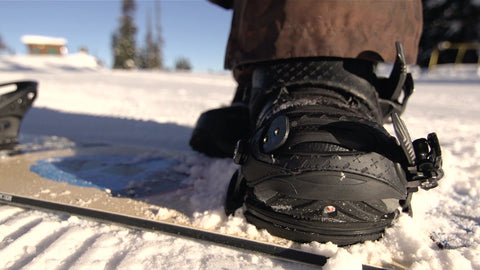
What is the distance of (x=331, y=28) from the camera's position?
823 millimetres

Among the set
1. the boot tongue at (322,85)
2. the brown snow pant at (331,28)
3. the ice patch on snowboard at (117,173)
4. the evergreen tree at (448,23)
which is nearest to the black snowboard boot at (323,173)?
the boot tongue at (322,85)

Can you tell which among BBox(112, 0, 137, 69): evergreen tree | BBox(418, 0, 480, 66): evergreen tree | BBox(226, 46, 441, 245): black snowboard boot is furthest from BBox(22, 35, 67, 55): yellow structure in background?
BBox(226, 46, 441, 245): black snowboard boot

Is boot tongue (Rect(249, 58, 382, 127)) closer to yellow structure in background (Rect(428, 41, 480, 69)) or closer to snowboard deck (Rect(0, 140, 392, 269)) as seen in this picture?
snowboard deck (Rect(0, 140, 392, 269))

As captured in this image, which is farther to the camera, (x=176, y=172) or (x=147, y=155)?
(x=147, y=155)

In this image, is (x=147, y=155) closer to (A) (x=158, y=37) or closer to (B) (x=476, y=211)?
(B) (x=476, y=211)

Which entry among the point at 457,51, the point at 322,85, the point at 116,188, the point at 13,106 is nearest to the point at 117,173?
the point at 116,188

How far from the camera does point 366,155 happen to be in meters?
0.61

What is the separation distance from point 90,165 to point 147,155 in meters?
0.26

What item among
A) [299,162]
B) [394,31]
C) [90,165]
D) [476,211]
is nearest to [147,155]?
[90,165]

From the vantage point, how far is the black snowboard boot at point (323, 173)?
60 centimetres

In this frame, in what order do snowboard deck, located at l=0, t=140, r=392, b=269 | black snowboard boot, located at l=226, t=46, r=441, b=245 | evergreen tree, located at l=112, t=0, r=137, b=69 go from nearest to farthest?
1. black snowboard boot, located at l=226, t=46, r=441, b=245
2. snowboard deck, located at l=0, t=140, r=392, b=269
3. evergreen tree, located at l=112, t=0, r=137, b=69

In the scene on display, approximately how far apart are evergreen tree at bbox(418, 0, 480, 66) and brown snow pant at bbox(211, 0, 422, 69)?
577 inches

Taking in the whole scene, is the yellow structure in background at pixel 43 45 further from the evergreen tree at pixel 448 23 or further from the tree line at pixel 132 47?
the evergreen tree at pixel 448 23

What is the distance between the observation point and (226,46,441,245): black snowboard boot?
1.96ft
